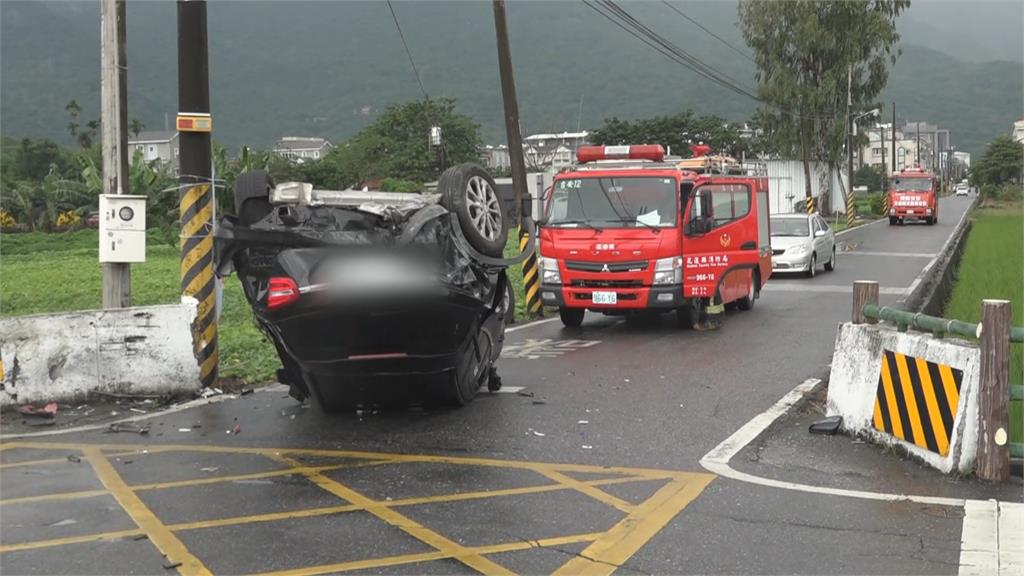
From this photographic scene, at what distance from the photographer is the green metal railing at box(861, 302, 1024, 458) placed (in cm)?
648

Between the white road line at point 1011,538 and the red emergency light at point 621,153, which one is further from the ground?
the red emergency light at point 621,153

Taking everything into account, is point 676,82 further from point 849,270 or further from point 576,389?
point 576,389

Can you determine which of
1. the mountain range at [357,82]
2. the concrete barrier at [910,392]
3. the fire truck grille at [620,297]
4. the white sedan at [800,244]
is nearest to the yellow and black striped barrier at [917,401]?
the concrete barrier at [910,392]

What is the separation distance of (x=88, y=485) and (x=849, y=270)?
22945 millimetres

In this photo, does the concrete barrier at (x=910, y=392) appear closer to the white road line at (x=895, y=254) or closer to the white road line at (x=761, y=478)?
the white road line at (x=761, y=478)

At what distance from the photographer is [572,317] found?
1566 cm

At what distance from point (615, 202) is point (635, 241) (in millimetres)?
769

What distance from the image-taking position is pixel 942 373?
6.79m

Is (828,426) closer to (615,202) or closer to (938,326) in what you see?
(938,326)

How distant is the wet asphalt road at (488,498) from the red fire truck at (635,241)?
10.5ft

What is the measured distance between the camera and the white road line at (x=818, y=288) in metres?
20.7

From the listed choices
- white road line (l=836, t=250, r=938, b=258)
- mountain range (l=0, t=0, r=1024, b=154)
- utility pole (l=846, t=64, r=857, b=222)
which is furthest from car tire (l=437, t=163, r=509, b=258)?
mountain range (l=0, t=0, r=1024, b=154)

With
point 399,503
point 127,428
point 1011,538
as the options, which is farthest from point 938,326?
point 127,428

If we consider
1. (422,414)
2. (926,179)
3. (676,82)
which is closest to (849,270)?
(422,414)
